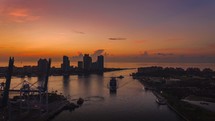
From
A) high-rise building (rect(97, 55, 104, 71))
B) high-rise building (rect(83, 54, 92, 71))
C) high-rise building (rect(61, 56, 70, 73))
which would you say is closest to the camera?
high-rise building (rect(61, 56, 70, 73))

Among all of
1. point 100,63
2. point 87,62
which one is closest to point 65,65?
point 87,62

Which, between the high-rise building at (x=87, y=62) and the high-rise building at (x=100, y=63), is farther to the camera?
the high-rise building at (x=100, y=63)

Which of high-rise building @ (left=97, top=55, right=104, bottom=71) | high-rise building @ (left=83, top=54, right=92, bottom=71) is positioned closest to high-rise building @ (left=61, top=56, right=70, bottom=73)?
high-rise building @ (left=83, top=54, right=92, bottom=71)

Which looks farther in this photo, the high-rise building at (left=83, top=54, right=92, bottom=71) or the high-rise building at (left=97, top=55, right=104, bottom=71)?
the high-rise building at (left=97, top=55, right=104, bottom=71)

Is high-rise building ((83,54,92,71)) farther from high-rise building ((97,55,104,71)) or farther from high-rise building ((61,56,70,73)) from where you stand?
high-rise building ((61,56,70,73))

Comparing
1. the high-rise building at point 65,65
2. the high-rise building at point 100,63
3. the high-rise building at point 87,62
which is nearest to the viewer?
the high-rise building at point 65,65

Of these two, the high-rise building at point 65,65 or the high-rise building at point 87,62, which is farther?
the high-rise building at point 87,62

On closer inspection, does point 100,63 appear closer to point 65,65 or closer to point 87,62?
point 87,62

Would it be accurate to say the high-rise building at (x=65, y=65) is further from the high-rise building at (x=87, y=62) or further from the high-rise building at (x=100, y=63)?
the high-rise building at (x=100, y=63)

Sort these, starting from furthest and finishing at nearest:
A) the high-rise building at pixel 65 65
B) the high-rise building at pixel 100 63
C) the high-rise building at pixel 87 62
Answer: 1. the high-rise building at pixel 100 63
2. the high-rise building at pixel 87 62
3. the high-rise building at pixel 65 65

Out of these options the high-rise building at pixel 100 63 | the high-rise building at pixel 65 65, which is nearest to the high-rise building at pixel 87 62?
the high-rise building at pixel 100 63

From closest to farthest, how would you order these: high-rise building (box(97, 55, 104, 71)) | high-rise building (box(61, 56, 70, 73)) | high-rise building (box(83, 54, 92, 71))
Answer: high-rise building (box(61, 56, 70, 73))
high-rise building (box(83, 54, 92, 71))
high-rise building (box(97, 55, 104, 71))
